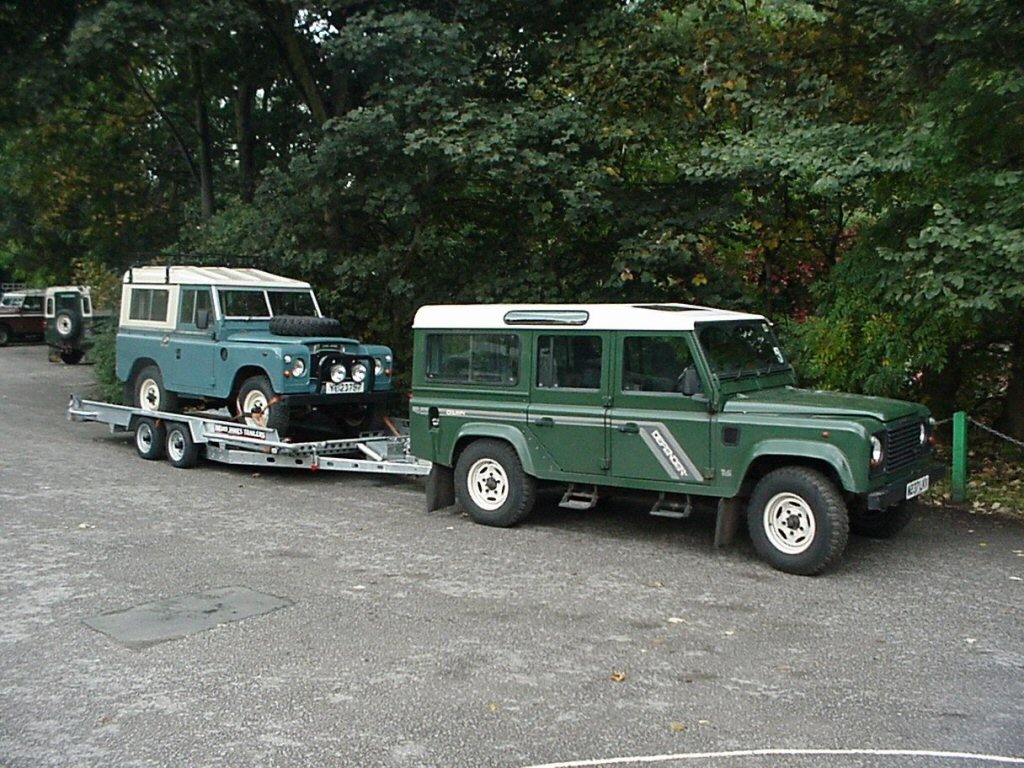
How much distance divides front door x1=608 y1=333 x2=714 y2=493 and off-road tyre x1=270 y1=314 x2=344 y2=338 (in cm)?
525

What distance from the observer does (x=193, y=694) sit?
5547 millimetres

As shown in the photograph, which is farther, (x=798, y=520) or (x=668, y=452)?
(x=668, y=452)

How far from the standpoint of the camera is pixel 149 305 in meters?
14.2

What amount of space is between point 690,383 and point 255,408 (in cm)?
617

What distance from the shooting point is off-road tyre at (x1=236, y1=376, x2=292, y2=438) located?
12.1 metres


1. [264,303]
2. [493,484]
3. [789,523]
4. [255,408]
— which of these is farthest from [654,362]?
[264,303]

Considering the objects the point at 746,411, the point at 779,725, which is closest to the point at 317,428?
the point at 746,411

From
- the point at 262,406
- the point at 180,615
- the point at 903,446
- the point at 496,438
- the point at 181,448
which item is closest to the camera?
the point at 180,615

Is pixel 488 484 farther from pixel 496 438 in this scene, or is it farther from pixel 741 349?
pixel 741 349

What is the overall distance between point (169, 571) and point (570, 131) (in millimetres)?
7875

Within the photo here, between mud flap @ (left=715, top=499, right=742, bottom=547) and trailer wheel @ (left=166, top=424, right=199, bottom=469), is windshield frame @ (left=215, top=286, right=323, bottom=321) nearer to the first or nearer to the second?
trailer wheel @ (left=166, top=424, right=199, bottom=469)

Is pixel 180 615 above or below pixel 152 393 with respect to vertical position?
below

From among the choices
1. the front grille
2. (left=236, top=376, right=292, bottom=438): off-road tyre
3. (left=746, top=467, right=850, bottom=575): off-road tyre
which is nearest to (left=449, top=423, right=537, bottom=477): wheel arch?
(left=746, top=467, right=850, bottom=575): off-road tyre

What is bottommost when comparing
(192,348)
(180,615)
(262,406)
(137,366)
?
(180,615)
